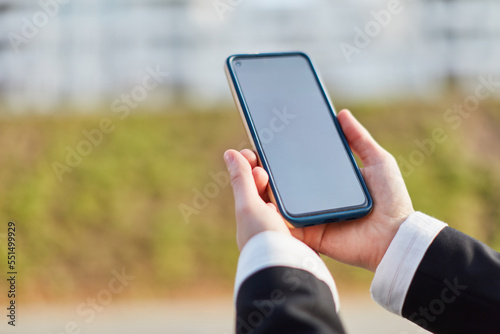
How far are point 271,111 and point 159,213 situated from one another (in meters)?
2.43

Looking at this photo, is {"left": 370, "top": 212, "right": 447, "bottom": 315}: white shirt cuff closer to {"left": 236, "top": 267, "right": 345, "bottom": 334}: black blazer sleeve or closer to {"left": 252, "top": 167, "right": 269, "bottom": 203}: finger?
{"left": 236, "top": 267, "right": 345, "bottom": 334}: black blazer sleeve

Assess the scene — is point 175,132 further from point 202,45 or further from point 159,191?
point 202,45

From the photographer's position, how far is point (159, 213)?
3.86 meters

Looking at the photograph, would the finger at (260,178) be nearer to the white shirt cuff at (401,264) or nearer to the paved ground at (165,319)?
the white shirt cuff at (401,264)

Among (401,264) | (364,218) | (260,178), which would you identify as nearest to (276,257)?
(401,264)

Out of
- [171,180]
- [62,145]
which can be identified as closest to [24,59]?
[62,145]

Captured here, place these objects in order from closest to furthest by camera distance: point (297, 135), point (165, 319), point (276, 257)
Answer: point (276, 257) → point (297, 135) → point (165, 319)

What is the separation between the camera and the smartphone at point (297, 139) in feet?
4.83

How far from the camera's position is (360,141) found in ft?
5.39

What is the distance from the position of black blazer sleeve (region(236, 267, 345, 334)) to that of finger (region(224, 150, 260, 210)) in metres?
0.34

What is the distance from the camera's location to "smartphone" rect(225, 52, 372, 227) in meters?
1.47

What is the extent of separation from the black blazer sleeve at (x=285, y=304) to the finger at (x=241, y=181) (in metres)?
0.34

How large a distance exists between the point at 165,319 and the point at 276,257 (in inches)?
95.3

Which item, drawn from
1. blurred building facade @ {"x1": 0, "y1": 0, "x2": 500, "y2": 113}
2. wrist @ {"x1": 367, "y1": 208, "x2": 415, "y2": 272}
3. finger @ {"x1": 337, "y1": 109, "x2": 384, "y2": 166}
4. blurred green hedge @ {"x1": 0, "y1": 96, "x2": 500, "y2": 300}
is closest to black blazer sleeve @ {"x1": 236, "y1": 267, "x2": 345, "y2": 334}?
wrist @ {"x1": 367, "y1": 208, "x2": 415, "y2": 272}
